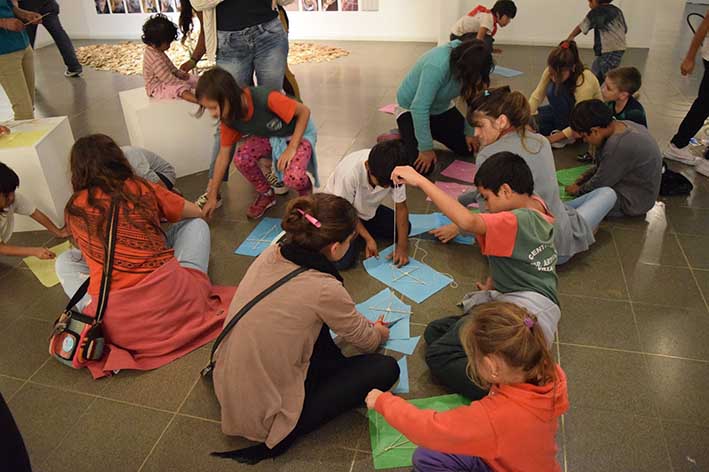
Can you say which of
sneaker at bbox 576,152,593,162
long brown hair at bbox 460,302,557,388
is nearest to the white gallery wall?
sneaker at bbox 576,152,593,162

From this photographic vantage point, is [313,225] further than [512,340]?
Yes

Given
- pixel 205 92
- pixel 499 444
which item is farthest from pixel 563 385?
pixel 205 92

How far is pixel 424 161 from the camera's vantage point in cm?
362

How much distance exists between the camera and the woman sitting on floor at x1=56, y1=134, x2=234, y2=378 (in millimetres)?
2135

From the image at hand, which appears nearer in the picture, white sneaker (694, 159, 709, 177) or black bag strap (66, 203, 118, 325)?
black bag strap (66, 203, 118, 325)

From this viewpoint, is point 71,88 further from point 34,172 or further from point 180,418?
point 180,418

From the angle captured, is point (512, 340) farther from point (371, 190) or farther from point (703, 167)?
point (703, 167)

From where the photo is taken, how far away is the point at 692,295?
251 centimetres

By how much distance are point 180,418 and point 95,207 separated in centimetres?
87

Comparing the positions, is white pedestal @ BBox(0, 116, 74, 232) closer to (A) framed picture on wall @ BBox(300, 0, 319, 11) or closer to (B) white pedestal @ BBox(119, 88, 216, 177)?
(B) white pedestal @ BBox(119, 88, 216, 177)

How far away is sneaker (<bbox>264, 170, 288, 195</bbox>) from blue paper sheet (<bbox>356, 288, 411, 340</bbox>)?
120cm

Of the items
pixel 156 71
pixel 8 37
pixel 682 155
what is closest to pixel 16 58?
pixel 8 37

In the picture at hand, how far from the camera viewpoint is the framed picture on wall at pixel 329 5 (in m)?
7.43

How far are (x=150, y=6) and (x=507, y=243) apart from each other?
7761 millimetres
